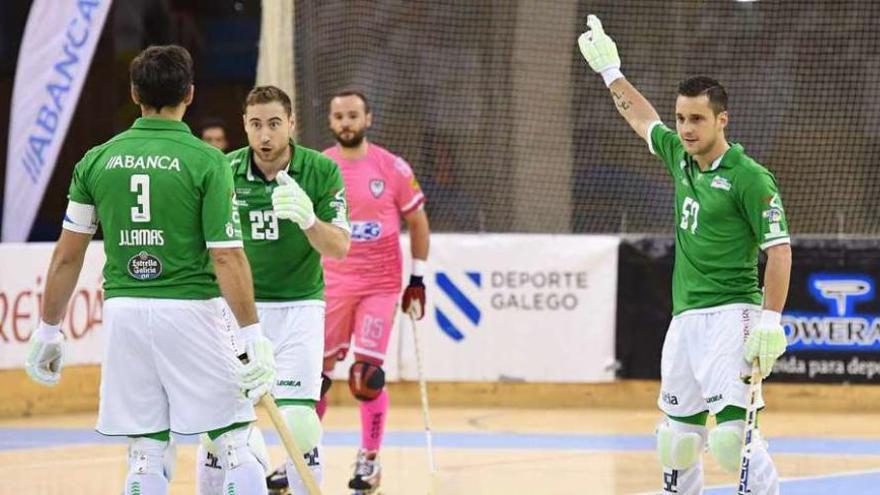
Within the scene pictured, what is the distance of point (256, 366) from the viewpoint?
21.3 ft

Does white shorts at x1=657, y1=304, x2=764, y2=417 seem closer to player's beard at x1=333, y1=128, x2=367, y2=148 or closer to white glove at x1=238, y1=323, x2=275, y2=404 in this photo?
white glove at x1=238, y1=323, x2=275, y2=404

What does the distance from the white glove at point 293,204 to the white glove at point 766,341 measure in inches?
83.5

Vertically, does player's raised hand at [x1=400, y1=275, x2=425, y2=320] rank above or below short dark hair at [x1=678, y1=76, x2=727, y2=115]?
below

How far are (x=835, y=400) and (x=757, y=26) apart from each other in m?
6.18

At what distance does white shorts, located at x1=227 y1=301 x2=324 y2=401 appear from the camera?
8133 mm

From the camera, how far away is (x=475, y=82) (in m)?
19.0

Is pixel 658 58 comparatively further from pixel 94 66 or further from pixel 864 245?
pixel 94 66

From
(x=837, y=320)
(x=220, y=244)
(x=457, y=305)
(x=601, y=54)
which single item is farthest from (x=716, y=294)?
(x=457, y=305)

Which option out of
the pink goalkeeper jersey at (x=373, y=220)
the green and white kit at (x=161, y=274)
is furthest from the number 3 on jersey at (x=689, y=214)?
the pink goalkeeper jersey at (x=373, y=220)

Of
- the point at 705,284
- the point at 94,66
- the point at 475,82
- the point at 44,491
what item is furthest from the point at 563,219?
the point at 705,284

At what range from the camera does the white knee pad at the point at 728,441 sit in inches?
293

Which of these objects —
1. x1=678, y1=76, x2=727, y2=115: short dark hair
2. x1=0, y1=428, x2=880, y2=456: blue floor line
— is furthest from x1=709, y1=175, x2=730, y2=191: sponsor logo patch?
x1=0, y1=428, x2=880, y2=456: blue floor line

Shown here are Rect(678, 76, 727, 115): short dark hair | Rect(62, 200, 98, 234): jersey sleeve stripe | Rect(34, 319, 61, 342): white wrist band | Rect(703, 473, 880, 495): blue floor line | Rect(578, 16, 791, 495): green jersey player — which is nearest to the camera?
Rect(62, 200, 98, 234): jersey sleeve stripe

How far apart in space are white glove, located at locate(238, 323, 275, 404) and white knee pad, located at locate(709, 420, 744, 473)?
223 centimetres
